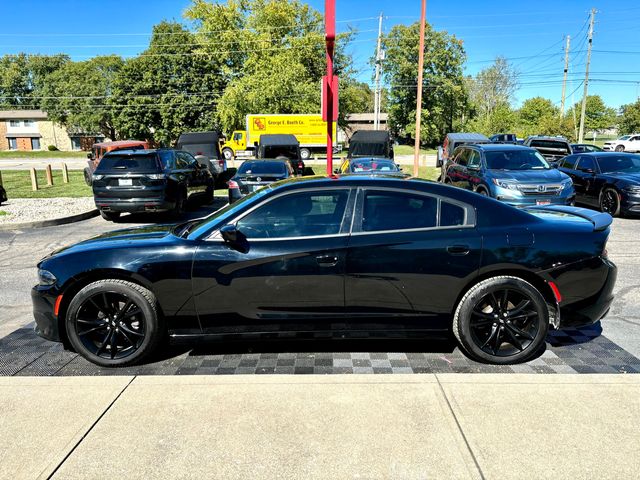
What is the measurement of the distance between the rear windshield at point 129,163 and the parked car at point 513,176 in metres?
6.79

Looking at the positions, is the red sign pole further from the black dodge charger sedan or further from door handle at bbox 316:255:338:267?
door handle at bbox 316:255:338:267

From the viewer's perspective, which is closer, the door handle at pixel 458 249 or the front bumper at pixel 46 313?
the door handle at pixel 458 249

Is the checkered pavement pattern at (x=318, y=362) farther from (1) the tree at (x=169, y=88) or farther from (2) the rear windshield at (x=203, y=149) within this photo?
(1) the tree at (x=169, y=88)

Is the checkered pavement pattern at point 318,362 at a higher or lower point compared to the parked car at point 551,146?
lower

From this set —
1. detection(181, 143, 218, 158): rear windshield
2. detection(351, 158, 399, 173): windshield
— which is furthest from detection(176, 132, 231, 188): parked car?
detection(351, 158, 399, 173): windshield

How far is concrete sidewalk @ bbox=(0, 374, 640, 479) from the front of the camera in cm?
265

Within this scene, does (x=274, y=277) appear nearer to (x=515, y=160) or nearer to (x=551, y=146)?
(x=515, y=160)

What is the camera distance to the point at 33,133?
234ft

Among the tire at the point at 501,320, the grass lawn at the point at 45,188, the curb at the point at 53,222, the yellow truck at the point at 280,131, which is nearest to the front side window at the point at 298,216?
the tire at the point at 501,320

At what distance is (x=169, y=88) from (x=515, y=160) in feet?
163

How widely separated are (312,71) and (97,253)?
5332 cm

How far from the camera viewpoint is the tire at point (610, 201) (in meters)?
11.3

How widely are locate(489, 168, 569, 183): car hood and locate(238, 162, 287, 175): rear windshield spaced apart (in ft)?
17.2

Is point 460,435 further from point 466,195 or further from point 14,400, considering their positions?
point 14,400
